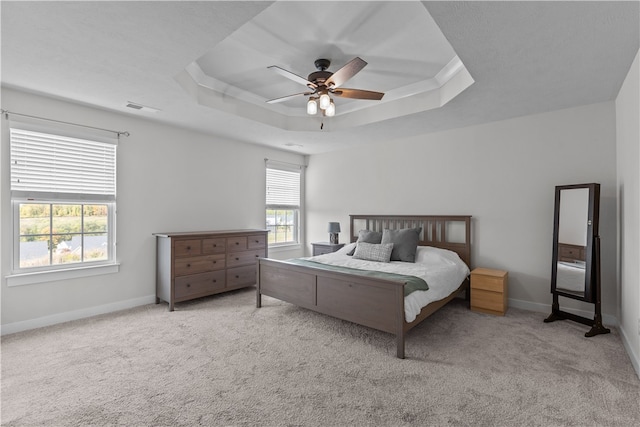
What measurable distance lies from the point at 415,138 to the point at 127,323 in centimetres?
460

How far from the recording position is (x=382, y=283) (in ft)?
9.01

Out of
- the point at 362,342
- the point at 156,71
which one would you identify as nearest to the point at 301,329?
the point at 362,342

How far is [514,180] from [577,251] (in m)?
1.10

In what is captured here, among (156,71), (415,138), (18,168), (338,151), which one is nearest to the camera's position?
(156,71)

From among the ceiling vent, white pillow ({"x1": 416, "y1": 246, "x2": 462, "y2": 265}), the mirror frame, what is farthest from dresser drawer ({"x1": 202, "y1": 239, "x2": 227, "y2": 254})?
the mirror frame

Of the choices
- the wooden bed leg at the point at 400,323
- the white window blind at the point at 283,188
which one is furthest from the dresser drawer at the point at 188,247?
the wooden bed leg at the point at 400,323

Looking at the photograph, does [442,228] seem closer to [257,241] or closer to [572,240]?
[572,240]

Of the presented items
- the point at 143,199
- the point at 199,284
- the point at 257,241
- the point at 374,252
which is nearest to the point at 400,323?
the point at 374,252

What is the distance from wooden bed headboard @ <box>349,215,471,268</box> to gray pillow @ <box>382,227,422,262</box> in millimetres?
433

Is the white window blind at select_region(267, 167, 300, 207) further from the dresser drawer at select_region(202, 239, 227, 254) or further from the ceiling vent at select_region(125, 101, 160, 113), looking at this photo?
the ceiling vent at select_region(125, 101, 160, 113)

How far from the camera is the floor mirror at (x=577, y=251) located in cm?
310

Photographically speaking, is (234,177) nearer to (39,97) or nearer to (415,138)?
(39,97)

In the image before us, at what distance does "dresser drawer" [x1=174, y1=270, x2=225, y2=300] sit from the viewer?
12.9 feet

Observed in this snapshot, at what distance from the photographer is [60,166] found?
3.41m
